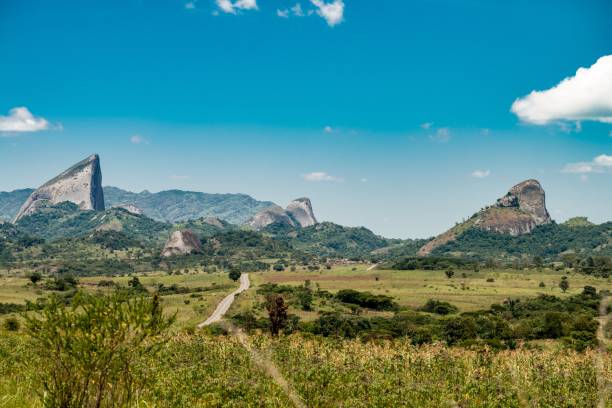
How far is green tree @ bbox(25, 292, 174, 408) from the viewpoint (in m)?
9.98

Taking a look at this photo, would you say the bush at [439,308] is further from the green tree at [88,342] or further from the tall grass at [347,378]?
the green tree at [88,342]

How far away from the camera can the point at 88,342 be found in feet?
32.7

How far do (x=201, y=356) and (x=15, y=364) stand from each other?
1121cm

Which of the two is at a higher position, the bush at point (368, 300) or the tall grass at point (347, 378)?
the tall grass at point (347, 378)

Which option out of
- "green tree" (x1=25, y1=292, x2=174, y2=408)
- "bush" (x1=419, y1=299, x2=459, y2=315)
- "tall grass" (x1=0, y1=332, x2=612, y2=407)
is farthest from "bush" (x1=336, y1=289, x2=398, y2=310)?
"green tree" (x1=25, y1=292, x2=174, y2=408)

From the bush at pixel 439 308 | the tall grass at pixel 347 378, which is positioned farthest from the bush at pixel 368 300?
the tall grass at pixel 347 378

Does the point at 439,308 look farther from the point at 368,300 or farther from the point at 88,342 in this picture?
the point at 88,342

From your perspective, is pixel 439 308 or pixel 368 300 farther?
pixel 368 300

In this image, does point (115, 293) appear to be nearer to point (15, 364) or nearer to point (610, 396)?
point (15, 364)

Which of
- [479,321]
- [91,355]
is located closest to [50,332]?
Result: [91,355]

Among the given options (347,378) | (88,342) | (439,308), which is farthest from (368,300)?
(88,342)

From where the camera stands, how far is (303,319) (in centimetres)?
12112

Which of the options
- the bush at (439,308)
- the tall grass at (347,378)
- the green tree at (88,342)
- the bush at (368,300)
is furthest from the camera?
the bush at (368,300)

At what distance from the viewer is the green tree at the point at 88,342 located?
9.98 m
